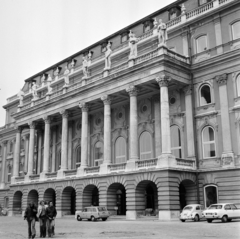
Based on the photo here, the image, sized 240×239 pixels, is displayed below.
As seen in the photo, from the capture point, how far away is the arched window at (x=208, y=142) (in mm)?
36156

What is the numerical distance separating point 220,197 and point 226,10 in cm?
1870

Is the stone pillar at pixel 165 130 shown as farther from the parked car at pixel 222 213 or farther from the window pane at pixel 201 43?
the parked car at pixel 222 213

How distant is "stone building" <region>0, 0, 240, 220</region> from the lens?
113ft

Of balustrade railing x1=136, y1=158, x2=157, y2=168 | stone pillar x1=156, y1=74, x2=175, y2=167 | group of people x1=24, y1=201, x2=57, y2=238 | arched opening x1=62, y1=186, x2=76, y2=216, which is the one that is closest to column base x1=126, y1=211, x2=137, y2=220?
balustrade railing x1=136, y1=158, x2=157, y2=168

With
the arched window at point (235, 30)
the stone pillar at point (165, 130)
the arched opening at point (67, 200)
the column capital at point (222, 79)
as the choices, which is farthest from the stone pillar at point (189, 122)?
the arched opening at point (67, 200)

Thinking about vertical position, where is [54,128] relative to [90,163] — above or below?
above

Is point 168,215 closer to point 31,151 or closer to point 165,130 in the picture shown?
point 165,130

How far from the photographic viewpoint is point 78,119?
52.3 metres

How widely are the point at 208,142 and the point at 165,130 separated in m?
5.19

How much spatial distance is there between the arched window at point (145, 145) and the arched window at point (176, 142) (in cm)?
350

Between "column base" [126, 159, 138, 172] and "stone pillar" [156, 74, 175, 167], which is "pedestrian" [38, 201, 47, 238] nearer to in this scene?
"stone pillar" [156, 74, 175, 167]

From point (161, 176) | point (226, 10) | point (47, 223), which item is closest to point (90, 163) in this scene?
point (161, 176)

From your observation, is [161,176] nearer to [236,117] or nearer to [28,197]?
[236,117]

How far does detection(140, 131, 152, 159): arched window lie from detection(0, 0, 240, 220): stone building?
4.6 inches
